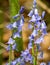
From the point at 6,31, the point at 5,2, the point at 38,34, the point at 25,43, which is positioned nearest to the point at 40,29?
the point at 38,34

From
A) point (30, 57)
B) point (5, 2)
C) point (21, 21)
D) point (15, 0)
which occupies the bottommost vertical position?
point (30, 57)

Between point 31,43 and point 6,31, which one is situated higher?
point 6,31

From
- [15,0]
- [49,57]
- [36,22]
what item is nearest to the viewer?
[36,22]

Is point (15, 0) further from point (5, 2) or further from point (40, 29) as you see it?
point (5, 2)

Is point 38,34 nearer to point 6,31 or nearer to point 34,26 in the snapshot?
point 34,26

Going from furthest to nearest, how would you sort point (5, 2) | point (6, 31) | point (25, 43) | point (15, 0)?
point (5, 2), point (6, 31), point (25, 43), point (15, 0)

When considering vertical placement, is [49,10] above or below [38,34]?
above

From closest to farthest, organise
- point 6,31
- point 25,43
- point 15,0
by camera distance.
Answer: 1. point 15,0
2. point 25,43
3. point 6,31

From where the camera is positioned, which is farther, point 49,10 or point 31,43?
point 49,10

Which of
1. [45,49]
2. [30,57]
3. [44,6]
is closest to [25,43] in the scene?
[45,49]
